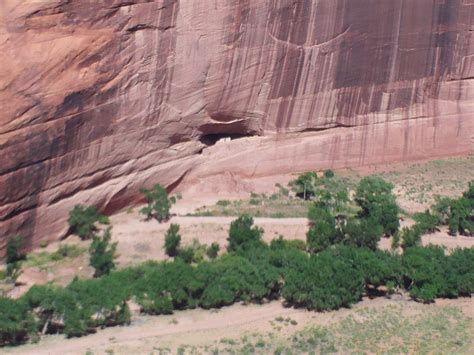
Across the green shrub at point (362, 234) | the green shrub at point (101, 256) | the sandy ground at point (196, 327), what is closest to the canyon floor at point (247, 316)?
the sandy ground at point (196, 327)

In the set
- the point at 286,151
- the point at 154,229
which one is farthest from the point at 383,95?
the point at 154,229

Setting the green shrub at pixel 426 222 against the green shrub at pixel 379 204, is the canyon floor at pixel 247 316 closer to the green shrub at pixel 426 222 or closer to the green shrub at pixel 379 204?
the green shrub at pixel 426 222

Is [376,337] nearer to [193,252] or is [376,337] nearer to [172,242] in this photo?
[193,252]

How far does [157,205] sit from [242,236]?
11.0 feet

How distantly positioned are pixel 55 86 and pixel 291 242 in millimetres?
9502

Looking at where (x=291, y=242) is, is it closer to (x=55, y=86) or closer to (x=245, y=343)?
(x=245, y=343)

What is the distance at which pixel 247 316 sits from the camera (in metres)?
25.6

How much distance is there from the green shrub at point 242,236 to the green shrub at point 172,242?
175 cm

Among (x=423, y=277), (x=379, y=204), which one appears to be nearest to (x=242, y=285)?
(x=423, y=277)

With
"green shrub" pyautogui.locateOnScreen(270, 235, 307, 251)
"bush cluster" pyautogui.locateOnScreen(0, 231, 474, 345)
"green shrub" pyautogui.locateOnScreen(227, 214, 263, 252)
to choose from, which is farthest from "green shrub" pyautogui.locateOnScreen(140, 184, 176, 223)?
"green shrub" pyautogui.locateOnScreen(270, 235, 307, 251)

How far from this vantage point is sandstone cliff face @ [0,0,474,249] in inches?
1036

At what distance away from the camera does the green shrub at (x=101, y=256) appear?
89.6 ft

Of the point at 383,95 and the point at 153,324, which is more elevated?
the point at 383,95

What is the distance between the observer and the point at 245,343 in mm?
23844
